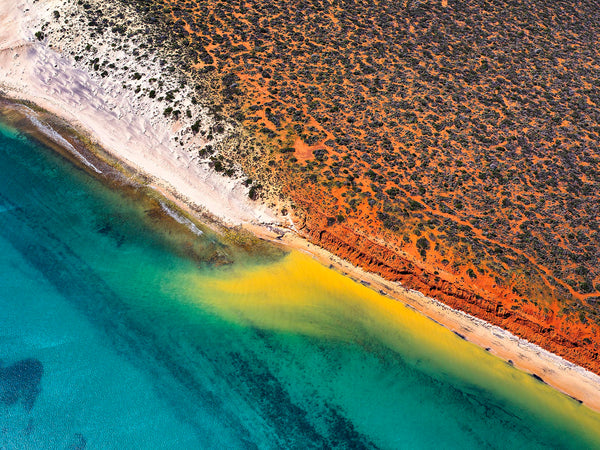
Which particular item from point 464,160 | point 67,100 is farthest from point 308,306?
point 67,100

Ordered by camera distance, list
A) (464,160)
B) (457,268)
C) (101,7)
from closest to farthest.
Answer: (457,268) < (464,160) < (101,7)

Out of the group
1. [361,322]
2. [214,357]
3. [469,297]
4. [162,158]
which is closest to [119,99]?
[162,158]

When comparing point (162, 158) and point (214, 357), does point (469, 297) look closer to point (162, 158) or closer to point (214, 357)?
point (214, 357)

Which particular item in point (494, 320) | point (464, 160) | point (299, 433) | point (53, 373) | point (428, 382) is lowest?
point (53, 373)

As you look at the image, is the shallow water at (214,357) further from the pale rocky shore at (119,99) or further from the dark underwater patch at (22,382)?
the pale rocky shore at (119,99)

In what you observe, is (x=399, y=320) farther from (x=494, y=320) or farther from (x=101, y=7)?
(x=101, y=7)
